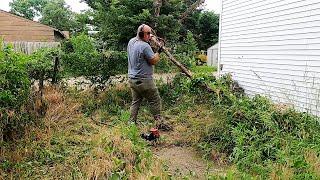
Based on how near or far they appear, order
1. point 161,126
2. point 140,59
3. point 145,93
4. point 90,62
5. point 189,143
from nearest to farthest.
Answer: point 189,143, point 140,59, point 145,93, point 161,126, point 90,62

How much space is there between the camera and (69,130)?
5938 mm

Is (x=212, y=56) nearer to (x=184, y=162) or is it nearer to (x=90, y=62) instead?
(x=90, y=62)

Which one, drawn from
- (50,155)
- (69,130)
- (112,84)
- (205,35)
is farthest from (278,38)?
(205,35)

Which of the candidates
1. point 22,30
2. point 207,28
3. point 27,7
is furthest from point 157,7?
point 27,7

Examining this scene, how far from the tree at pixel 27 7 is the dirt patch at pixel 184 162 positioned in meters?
57.3

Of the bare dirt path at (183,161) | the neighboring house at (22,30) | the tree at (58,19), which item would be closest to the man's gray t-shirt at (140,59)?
the bare dirt path at (183,161)

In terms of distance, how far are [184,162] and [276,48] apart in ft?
14.0

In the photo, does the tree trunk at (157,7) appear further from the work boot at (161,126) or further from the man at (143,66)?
the work boot at (161,126)

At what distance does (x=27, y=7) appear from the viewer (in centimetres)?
6294

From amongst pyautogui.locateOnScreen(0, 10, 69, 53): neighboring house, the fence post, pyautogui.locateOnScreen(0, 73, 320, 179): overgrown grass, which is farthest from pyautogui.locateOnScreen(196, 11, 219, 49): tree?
pyautogui.locateOnScreen(0, 73, 320, 179): overgrown grass

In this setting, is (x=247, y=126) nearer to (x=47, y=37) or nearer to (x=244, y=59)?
(x=244, y=59)

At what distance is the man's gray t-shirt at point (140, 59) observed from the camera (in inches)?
237

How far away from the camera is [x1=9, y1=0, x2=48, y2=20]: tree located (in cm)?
5928

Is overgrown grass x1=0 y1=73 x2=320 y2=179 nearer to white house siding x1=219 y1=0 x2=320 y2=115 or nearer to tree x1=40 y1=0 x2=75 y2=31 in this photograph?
white house siding x1=219 y1=0 x2=320 y2=115
